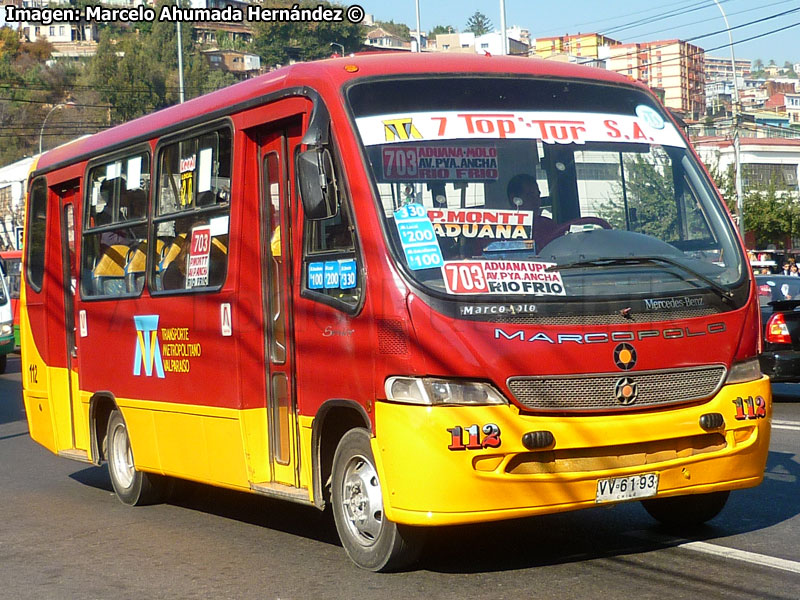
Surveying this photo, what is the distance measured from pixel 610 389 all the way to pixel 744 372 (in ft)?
2.87

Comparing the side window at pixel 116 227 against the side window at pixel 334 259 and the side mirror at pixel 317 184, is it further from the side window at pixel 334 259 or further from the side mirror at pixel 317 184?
the side mirror at pixel 317 184

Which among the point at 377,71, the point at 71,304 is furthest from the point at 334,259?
the point at 71,304

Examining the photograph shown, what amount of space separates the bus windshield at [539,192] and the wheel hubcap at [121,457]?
4.16 meters

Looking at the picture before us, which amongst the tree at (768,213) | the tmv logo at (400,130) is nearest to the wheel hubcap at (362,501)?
the tmv logo at (400,130)

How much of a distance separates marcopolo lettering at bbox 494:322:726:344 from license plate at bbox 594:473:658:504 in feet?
2.16

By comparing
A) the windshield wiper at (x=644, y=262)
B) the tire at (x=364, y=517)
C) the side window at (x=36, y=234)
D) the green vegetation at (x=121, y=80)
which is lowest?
the tire at (x=364, y=517)

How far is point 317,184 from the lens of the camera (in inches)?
261

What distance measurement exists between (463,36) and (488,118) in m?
150

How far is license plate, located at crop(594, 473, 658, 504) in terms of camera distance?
6395 millimetres

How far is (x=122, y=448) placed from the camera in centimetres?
1005

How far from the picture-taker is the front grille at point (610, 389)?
6.28m

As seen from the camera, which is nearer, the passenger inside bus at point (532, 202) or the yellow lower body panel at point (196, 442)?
the passenger inside bus at point (532, 202)

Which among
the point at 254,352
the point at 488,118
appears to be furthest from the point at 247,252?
the point at 488,118

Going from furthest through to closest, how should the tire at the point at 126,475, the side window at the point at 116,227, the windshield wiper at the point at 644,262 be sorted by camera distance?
1. the tire at the point at 126,475
2. the side window at the point at 116,227
3. the windshield wiper at the point at 644,262
